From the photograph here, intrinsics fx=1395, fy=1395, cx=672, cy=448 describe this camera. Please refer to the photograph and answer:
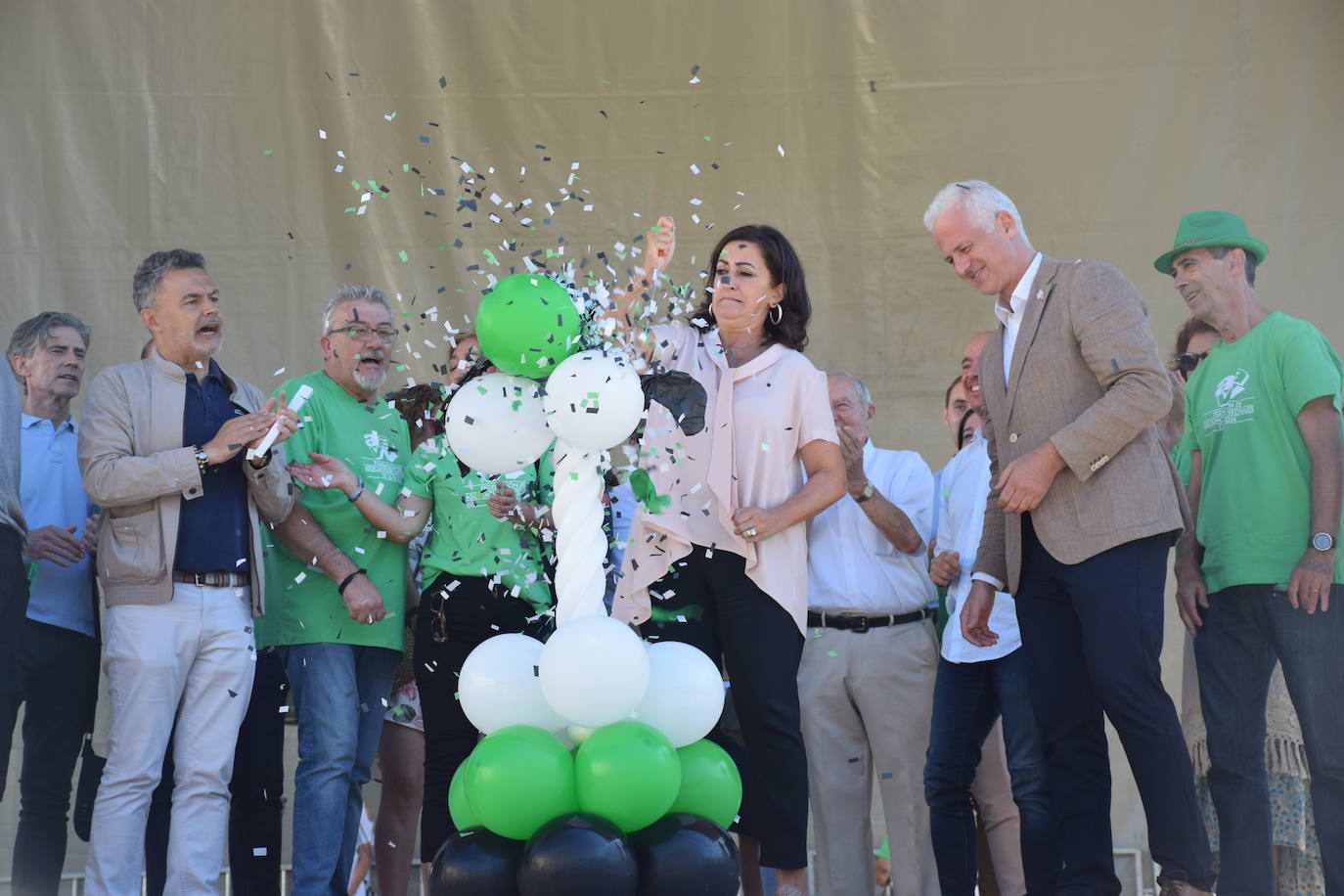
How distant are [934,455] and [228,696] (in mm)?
2498

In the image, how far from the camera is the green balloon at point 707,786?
8.01 feet

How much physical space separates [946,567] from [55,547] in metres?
2.38

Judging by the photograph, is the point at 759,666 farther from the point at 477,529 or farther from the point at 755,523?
the point at 477,529

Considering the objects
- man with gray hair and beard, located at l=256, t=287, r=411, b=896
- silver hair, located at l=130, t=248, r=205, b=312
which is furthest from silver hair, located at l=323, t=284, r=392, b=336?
silver hair, located at l=130, t=248, r=205, b=312

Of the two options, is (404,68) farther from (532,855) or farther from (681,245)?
(532,855)

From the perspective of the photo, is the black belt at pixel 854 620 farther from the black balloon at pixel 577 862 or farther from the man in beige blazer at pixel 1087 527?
the black balloon at pixel 577 862

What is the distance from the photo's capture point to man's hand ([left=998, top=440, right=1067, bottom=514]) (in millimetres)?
2883

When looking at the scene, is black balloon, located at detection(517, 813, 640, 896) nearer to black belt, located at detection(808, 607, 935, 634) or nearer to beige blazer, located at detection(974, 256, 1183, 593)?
beige blazer, located at detection(974, 256, 1183, 593)

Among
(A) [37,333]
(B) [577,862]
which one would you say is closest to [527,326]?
(B) [577,862]

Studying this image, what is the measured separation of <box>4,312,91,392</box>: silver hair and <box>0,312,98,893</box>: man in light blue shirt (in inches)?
10.7

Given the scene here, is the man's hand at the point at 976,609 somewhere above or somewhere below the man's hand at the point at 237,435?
below

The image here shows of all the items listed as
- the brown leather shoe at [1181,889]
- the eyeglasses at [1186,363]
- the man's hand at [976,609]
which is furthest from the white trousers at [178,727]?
the eyeglasses at [1186,363]

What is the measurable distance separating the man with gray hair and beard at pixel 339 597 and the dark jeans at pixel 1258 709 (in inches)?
81.3

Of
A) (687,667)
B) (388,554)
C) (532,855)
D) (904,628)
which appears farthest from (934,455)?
(532,855)
